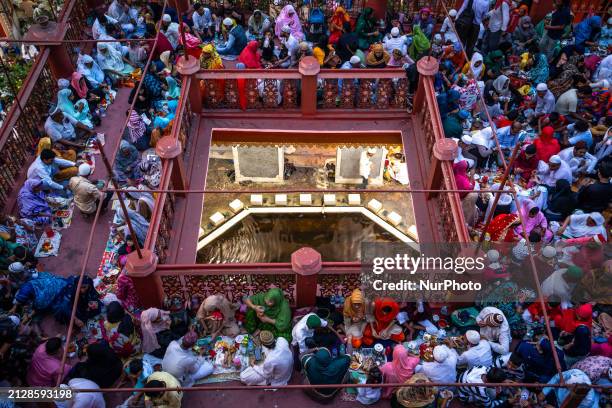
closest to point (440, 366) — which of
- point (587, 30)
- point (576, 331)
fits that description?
point (576, 331)

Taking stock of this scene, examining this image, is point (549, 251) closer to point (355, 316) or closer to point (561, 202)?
point (561, 202)

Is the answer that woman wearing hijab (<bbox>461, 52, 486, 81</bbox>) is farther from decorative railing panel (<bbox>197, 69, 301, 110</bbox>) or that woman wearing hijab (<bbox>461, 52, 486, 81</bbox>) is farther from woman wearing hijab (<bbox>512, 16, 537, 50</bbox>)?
decorative railing panel (<bbox>197, 69, 301, 110</bbox>)

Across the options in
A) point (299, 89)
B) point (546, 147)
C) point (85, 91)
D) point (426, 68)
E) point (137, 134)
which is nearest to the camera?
point (426, 68)

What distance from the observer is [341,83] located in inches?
380

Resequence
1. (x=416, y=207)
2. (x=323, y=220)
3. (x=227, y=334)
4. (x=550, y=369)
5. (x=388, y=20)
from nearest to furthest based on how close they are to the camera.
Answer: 1. (x=550, y=369)
2. (x=227, y=334)
3. (x=416, y=207)
4. (x=323, y=220)
5. (x=388, y=20)

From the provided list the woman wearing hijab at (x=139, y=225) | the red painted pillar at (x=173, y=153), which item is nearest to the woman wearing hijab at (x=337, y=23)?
the red painted pillar at (x=173, y=153)

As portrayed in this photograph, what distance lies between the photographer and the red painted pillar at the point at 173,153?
762 centimetres

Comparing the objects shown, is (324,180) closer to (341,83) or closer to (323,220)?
(323,220)

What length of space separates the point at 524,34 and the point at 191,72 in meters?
7.03

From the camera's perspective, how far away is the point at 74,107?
32.0ft

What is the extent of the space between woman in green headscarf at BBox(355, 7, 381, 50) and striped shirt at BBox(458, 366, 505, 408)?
7109 mm

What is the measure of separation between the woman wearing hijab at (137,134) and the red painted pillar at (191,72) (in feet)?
3.02

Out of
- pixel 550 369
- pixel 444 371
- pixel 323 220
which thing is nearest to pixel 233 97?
pixel 323 220

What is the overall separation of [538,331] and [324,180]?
431cm
